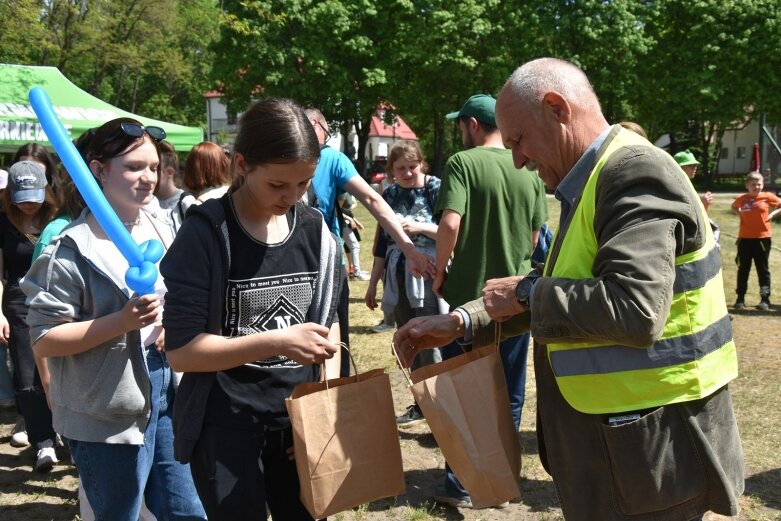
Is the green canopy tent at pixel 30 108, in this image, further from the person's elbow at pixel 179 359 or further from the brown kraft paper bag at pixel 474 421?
the brown kraft paper bag at pixel 474 421

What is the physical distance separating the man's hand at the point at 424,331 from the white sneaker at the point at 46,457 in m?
3.33

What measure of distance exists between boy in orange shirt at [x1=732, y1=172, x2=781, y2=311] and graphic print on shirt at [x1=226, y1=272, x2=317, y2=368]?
9.10 meters

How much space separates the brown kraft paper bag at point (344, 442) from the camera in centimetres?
199

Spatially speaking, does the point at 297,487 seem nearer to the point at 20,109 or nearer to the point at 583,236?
the point at 583,236

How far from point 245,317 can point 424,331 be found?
0.61 meters

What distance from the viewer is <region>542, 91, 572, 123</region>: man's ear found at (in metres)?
1.89

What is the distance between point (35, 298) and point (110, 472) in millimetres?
654

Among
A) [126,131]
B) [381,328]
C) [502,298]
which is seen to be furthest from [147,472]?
[381,328]

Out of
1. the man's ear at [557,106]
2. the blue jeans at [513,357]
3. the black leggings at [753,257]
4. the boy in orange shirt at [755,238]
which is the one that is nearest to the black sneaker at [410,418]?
the blue jeans at [513,357]

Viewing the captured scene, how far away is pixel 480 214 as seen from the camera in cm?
397

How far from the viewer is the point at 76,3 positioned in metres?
19.2

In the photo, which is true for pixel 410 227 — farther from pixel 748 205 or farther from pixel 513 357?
pixel 748 205

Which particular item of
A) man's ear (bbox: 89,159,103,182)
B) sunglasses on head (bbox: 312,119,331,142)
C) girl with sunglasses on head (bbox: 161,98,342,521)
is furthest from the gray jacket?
sunglasses on head (bbox: 312,119,331,142)

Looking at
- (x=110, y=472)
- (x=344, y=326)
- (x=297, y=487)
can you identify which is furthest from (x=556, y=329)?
(x=344, y=326)
